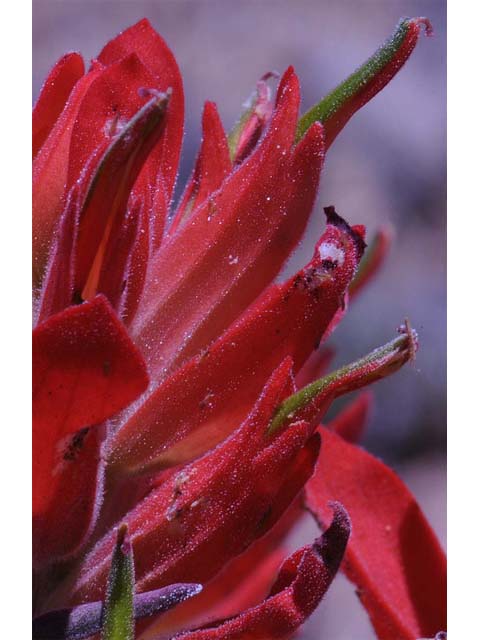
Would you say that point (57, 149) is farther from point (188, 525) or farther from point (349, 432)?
point (349, 432)

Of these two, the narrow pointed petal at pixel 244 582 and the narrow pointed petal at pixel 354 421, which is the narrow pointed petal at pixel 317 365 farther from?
the narrow pointed petal at pixel 244 582

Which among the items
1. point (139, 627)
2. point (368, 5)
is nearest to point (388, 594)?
point (139, 627)

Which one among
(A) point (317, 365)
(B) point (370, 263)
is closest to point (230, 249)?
(B) point (370, 263)

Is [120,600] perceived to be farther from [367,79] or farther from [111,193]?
[367,79]

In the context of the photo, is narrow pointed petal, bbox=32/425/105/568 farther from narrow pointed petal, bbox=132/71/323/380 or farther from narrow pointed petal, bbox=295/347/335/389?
narrow pointed petal, bbox=295/347/335/389

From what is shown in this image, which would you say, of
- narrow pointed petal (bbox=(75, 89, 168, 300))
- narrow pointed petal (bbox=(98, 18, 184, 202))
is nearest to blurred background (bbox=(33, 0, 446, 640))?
narrow pointed petal (bbox=(98, 18, 184, 202))
